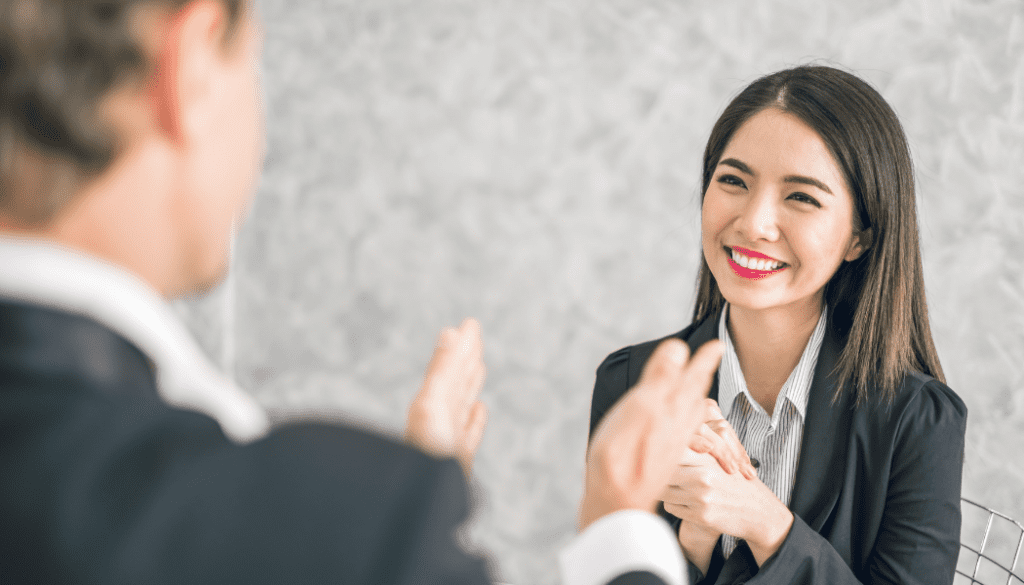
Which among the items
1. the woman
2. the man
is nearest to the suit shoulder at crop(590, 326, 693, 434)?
the woman

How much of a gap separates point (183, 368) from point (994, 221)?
193 cm

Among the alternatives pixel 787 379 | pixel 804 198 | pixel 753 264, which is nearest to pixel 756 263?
pixel 753 264

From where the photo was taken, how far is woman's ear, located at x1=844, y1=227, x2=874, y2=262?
3.40 ft

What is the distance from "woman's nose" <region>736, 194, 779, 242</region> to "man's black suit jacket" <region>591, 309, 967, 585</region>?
10.0 inches

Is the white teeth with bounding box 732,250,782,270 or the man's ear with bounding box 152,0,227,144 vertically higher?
the man's ear with bounding box 152,0,227,144

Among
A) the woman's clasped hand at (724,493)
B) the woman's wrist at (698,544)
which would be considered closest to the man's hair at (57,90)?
the woman's clasped hand at (724,493)

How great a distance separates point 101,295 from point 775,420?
100cm

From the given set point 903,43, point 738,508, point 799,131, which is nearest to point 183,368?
point 738,508

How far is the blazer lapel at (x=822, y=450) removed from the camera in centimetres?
102

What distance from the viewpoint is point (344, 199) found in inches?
83.7

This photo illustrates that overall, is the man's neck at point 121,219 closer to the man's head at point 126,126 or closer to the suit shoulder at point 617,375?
the man's head at point 126,126

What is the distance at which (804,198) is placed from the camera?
0.99 metres

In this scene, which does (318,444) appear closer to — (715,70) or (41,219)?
(41,219)

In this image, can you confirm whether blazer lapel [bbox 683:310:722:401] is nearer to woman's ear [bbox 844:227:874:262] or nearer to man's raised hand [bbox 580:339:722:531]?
woman's ear [bbox 844:227:874:262]
